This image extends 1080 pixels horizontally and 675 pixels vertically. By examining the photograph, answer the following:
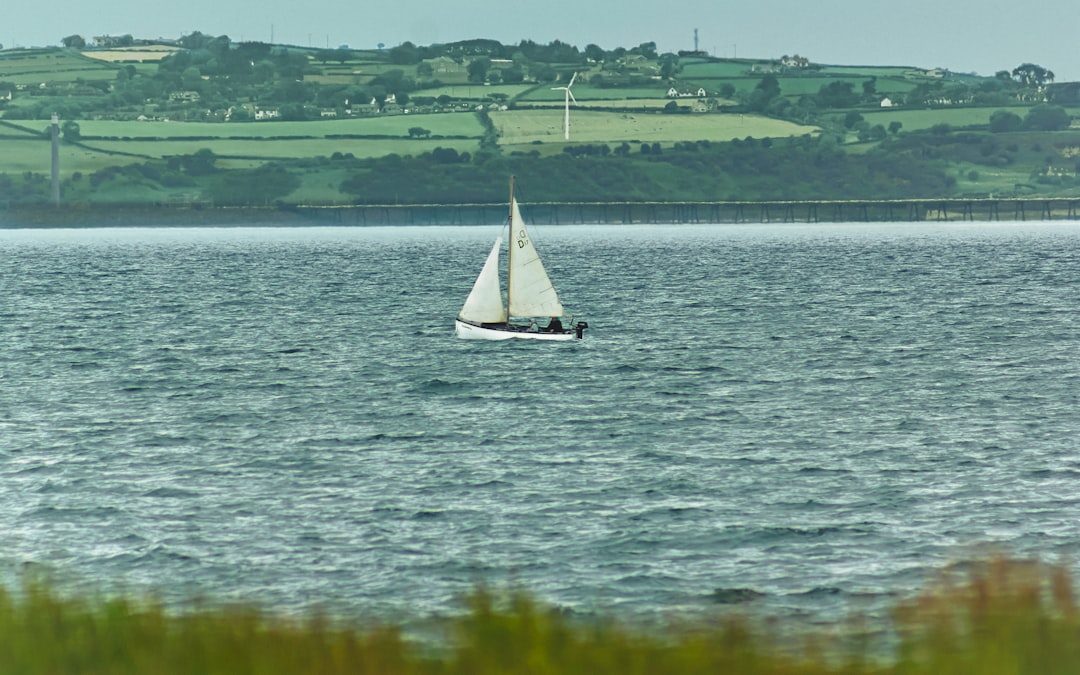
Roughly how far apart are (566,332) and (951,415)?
2998 cm

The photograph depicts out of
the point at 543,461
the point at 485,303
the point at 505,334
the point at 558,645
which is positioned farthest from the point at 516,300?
the point at 558,645

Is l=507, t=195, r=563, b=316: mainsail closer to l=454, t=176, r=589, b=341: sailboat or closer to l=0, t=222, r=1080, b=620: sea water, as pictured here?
l=454, t=176, r=589, b=341: sailboat

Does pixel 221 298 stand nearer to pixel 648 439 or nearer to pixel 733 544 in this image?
pixel 648 439

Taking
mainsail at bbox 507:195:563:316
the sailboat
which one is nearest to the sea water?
the sailboat

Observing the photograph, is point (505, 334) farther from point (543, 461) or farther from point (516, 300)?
point (543, 461)

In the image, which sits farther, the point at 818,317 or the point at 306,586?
the point at 818,317

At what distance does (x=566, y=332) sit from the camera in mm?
Result: 75250

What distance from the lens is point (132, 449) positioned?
4231 centimetres

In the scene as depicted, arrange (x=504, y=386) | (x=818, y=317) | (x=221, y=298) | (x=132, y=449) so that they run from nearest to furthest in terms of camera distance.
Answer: (x=132, y=449) → (x=504, y=386) → (x=818, y=317) → (x=221, y=298)

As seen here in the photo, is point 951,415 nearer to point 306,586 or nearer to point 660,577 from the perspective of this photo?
point 660,577

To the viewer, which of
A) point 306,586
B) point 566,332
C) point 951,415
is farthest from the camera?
point 566,332

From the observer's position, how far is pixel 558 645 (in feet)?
38.8

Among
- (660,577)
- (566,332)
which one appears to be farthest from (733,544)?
(566,332)

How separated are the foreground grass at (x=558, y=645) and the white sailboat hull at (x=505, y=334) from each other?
2419 inches
